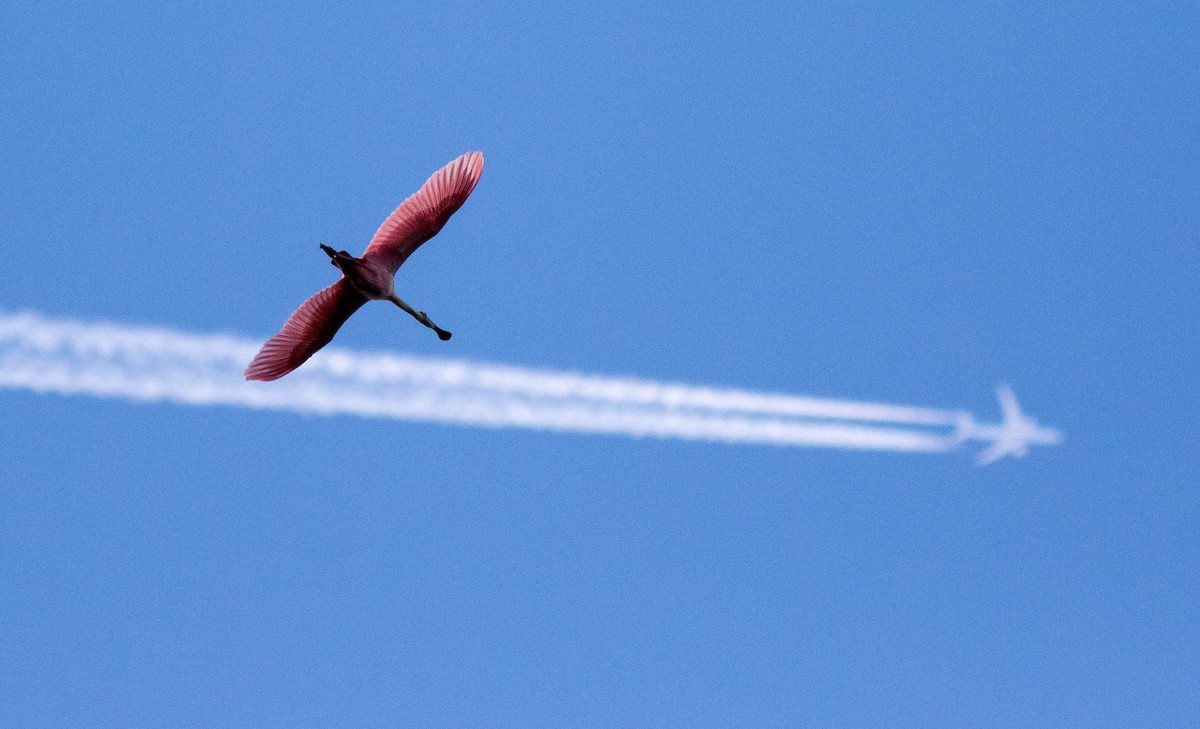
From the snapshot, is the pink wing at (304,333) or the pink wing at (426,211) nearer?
the pink wing at (304,333)

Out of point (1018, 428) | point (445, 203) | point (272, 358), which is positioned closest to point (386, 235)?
point (445, 203)

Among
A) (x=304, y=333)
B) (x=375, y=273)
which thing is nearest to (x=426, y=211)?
(x=375, y=273)

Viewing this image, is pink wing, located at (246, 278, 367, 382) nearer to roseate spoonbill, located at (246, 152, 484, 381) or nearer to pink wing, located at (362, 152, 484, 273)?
roseate spoonbill, located at (246, 152, 484, 381)

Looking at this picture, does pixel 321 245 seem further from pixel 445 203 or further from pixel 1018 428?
pixel 1018 428

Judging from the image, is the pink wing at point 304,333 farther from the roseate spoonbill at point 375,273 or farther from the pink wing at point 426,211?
the pink wing at point 426,211

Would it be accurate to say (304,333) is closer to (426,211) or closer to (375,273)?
(375,273)

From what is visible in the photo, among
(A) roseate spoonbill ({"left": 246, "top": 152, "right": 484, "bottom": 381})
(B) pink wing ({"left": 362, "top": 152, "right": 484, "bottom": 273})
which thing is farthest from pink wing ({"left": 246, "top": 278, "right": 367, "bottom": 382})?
(B) pink wing ({"left": 362, "top": 152, "right": 484, "bottom": 273})

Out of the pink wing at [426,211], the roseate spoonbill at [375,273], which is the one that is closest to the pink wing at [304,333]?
the roseate spoonbill at [375,273]
